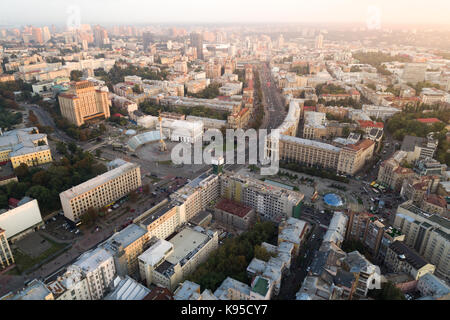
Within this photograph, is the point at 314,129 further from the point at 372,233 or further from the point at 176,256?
the point at 176,256

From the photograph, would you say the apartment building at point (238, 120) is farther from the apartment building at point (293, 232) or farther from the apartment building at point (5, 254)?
the apartment building at point (5, 254)

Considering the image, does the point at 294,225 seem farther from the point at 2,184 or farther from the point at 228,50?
the point at 228,50

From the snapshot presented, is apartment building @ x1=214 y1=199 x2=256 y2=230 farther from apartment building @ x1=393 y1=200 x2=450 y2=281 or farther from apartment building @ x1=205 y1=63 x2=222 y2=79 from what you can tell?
apartment building @ x1=205 y1=63 x2=222 y2=79

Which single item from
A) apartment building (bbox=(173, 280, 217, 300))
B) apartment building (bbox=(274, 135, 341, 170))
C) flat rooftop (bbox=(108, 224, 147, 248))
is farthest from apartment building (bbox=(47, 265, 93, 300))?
apartment building (bbox=(274, 135, 341, 170))

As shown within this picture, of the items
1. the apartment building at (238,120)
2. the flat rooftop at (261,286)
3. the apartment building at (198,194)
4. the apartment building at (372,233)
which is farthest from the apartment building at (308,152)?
the flat rooftop at (261,286)

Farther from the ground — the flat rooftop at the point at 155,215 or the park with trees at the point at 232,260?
the flat rooftop at the point at 155,215

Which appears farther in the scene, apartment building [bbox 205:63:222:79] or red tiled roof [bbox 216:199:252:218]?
apartment building [bbox 205:63:222:79]
